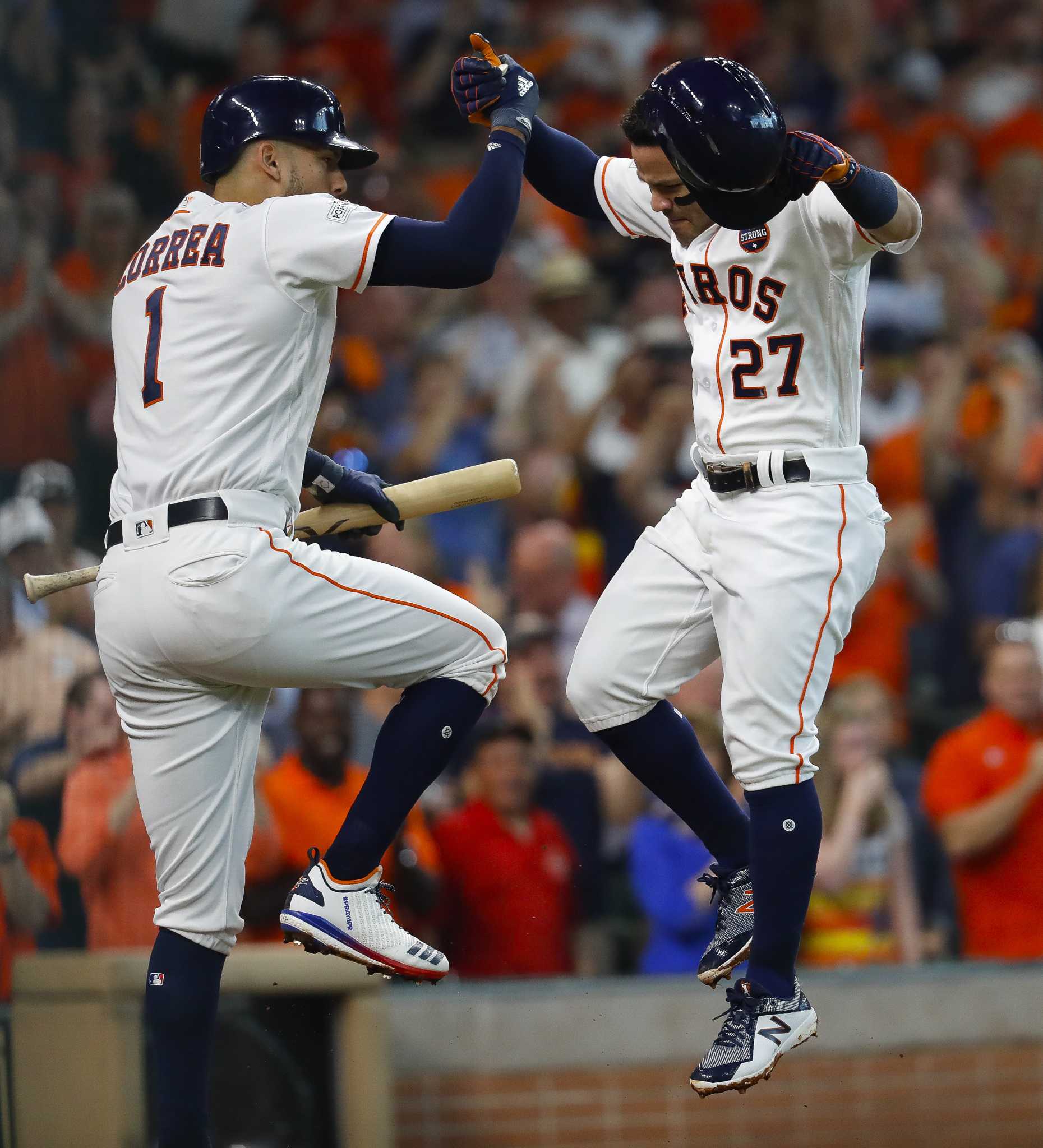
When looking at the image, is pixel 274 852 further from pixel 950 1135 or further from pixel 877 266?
pixel 877 266

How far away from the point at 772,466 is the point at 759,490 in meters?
0.06

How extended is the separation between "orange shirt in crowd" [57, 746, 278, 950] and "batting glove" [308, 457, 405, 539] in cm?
143

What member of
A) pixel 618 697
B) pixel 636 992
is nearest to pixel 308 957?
pixel 636 992

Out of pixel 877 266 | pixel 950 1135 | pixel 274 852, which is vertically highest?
pixel 877 266

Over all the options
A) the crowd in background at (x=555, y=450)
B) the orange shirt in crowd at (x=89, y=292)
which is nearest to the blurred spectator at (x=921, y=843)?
the crowd in background at (x=555, y=450)

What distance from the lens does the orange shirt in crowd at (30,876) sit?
4.57m

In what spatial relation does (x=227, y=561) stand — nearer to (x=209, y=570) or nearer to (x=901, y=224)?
(x=209, y=570)

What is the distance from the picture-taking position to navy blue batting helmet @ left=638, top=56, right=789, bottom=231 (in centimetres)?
322

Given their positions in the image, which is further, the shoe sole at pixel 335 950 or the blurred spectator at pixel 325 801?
the blurred spectator at pixel 325 801

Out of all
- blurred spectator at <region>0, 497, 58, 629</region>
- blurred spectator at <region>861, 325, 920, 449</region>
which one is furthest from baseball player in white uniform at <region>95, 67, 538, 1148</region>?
blurred spectator at <region>861, 325, 920, 449</region>

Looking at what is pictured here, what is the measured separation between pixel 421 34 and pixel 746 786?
22.4 ft

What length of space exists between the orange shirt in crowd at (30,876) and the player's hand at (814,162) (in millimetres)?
2764

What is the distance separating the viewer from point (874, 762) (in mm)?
5801

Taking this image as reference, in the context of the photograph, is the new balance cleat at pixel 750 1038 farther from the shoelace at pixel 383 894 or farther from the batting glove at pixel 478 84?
the batting glove at pixel 478 84
